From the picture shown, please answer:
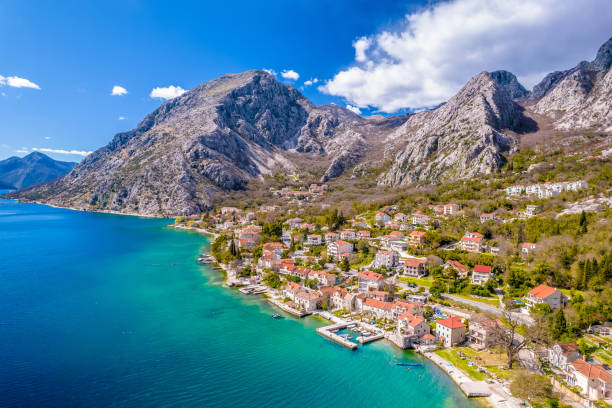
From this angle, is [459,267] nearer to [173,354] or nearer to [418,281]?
[418,281]

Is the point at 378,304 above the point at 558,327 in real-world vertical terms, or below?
below

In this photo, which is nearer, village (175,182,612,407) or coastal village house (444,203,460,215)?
village (175,182,612,407)

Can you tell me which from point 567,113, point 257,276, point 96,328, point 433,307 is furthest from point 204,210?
point 567,113

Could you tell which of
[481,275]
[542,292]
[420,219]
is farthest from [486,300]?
[420,219]

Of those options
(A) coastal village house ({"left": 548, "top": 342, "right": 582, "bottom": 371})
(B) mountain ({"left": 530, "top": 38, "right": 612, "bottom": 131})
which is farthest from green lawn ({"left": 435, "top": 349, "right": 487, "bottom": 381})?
(B) mountain ({"left": 530, "top": 38, "right": 612, "bottom": 131})

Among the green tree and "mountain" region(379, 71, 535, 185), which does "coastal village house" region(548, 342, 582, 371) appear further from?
"mountain" region(379, 71, 535, 185)
